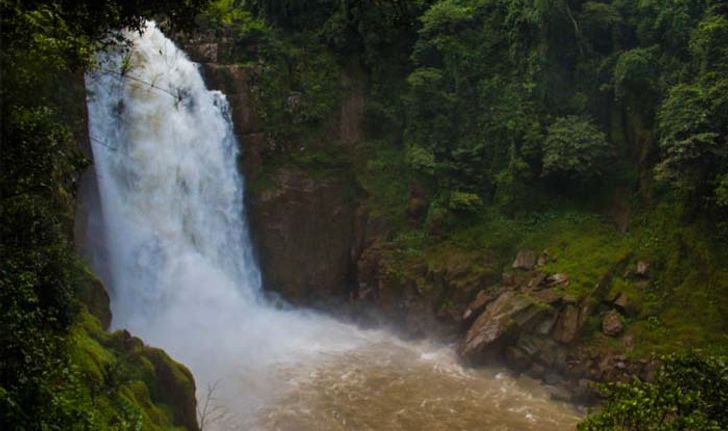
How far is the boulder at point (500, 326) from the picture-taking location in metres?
17.1

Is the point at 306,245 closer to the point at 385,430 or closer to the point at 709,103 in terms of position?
the point at 385,430

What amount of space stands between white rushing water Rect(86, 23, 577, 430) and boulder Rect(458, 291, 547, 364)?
0.60m

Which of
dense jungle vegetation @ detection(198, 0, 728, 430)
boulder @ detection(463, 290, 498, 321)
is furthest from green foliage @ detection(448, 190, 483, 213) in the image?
boulder @ detection(463, 290, 498, 321)

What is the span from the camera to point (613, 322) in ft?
53.9

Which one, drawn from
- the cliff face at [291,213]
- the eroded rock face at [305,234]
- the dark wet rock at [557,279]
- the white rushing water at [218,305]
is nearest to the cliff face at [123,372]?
the white rushing water at [218,305]

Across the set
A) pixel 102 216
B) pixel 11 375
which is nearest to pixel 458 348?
pixel 102 216

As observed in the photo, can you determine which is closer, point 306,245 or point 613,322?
point 613,322

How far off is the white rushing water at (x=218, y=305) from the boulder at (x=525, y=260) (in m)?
3.81

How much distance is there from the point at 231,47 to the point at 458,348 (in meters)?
15.2

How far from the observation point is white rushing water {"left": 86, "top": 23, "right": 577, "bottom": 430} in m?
15.0

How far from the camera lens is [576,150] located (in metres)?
19.2

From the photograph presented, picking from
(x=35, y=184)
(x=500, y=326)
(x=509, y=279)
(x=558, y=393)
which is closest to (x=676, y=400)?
(x=35, y=184)

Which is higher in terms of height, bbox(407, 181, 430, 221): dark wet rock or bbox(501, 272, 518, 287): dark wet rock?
bbox(407, 181, 430, 221): dark wet rock

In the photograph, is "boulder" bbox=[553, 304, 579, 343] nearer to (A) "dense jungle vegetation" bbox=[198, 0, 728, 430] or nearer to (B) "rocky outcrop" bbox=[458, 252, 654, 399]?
(B) "rocky outcrop" bbox=[458, 252, 654, 399]
